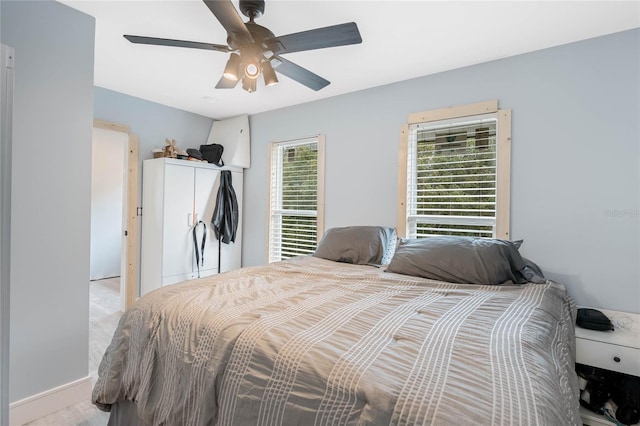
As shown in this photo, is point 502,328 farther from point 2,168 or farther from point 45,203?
point 45,203

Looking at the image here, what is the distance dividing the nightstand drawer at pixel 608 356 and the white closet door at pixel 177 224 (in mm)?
3574

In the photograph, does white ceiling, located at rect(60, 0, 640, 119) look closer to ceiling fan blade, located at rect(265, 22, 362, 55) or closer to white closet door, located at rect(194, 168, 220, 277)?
ceiling fan blade, located at rect(265, 22, 362, 55)

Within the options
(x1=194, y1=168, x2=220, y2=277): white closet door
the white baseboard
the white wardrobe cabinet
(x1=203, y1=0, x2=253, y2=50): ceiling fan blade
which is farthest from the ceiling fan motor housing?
the white baseboard

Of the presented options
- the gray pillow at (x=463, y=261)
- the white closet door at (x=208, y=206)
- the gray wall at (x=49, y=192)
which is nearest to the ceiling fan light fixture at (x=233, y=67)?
the gray wall at (x=49, y=192)

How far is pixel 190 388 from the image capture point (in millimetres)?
1164

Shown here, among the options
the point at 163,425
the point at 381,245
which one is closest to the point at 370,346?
the point at 163,425

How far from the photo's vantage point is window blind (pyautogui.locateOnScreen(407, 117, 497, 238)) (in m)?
2.65

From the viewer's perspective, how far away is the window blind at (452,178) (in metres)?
2.65

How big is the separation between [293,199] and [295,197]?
4 centimetres

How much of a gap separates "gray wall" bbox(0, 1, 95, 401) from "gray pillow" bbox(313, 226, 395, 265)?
70.6 inches

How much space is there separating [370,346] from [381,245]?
1719 millimetres

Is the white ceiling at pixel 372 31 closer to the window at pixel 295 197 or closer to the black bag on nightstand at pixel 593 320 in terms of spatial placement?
the window at pixel 295 197

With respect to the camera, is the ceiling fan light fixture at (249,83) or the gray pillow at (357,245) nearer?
the ceiling fan light fixture at (249,83)

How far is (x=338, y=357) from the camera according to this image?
3.12ft
